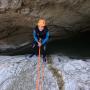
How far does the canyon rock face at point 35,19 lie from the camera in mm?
6297

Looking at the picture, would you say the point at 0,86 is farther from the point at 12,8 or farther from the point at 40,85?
the point at 12,8

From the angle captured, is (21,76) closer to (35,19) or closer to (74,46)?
(35,19)

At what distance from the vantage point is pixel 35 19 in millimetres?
6902

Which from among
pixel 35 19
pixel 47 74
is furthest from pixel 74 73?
pixel 35 19

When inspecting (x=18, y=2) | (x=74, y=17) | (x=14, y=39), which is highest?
(x=18, y=2)

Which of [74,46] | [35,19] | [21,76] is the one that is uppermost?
[35,19]

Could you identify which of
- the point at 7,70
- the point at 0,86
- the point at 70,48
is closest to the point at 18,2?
Result: the point at 7,70

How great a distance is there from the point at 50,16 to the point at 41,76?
6.26 feet

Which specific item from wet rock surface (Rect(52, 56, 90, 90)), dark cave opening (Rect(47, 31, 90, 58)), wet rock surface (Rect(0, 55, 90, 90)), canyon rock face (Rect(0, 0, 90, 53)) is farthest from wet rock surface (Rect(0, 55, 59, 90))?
dark cave opening (Rect(47, 31, 90, 58))

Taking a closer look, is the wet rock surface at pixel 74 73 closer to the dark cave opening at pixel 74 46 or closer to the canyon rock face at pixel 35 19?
the canyon rock face at pixel 35 19

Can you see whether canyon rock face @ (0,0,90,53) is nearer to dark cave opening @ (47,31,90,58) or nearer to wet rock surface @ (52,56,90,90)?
dark cave opening @ (47,31,90,58)

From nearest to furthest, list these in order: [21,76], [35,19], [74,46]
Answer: [21,76]
[35,19]
[74,46]

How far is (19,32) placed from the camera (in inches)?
296

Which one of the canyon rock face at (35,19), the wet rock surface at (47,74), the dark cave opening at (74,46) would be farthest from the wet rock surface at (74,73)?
the dark cave opening at (74,46)
